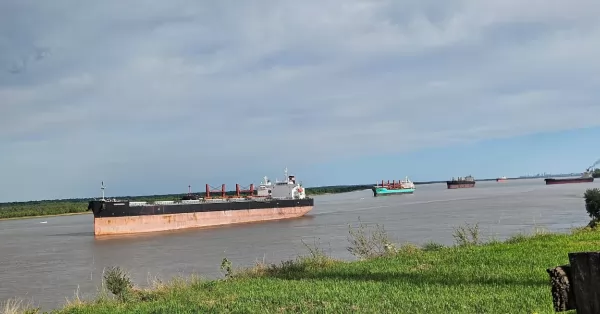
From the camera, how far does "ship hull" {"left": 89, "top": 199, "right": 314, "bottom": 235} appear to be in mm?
44219

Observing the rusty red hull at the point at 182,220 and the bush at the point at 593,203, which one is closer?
the bush at the point at 593,203

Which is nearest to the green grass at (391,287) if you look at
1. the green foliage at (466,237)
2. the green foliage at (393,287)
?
the green foliage at (393,287)

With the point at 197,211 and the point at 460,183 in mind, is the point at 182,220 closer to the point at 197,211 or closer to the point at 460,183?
the point at 197,211

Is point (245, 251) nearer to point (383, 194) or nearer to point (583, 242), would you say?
point (583, 242)

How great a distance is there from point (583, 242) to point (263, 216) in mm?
46053

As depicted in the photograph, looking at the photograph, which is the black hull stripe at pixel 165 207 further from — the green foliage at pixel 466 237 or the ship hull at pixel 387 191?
the ship hull at pixel 387 191

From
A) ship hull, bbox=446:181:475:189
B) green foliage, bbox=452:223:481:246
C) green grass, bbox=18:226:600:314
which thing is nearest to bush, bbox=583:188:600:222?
green foliage, bbox=452:223:481:246

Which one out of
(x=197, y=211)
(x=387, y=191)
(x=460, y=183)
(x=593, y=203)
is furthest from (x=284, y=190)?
(x=460, y=183)

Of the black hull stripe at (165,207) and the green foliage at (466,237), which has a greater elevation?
the black hull stripe at (165,207)

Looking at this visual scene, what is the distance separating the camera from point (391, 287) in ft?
27.3

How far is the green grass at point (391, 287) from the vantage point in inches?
275

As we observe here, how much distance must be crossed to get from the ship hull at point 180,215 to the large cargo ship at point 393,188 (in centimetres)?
6668

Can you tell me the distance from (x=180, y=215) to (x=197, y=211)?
2009 mm

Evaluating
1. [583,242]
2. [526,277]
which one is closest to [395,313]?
[526,277]
